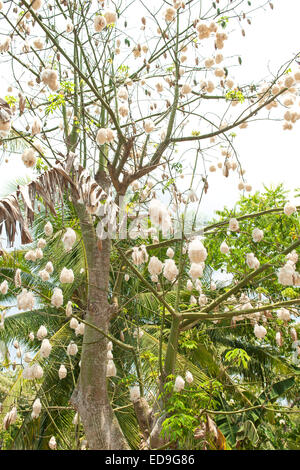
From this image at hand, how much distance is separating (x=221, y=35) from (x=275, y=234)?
14.0 feet

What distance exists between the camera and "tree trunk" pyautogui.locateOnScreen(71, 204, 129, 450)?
408 cm

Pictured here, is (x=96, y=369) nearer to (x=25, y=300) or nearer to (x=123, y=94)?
(x=25, y=300)

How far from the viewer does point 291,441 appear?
25.7ft

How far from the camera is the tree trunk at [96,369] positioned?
13.4ft

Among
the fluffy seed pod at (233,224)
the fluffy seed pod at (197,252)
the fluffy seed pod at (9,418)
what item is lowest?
the fluffy seed pod at (9,418)

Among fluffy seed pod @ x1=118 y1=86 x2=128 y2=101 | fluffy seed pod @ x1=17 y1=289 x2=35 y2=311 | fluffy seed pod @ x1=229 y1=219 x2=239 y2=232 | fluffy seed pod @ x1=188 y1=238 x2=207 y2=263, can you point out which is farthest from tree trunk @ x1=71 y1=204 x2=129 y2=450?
fluffy seed pod @ x1=188 y1=238 x2=207 y2=263

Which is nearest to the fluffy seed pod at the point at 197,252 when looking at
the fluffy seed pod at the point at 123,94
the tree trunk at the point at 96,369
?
the tree trunk at the point at 96,369

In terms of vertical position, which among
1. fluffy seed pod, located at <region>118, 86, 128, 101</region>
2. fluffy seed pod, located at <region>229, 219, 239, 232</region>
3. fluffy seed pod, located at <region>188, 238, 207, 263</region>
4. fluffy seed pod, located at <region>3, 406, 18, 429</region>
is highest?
fluffy seed pod, located at <region>118, 86, 128, 101</region>

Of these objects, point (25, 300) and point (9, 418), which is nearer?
point (25, 300)

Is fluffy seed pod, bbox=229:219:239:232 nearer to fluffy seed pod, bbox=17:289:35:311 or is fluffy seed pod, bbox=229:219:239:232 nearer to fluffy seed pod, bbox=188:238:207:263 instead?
fluffy seed pod, bbox=188:238:207:263

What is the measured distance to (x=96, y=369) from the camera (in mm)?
4227

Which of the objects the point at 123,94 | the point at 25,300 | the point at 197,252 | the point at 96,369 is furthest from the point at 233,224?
the point at 25,300

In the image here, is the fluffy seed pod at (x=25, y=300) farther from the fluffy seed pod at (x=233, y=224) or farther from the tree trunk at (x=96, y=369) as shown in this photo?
the fluffy seed pod at (x=233, y=224)
